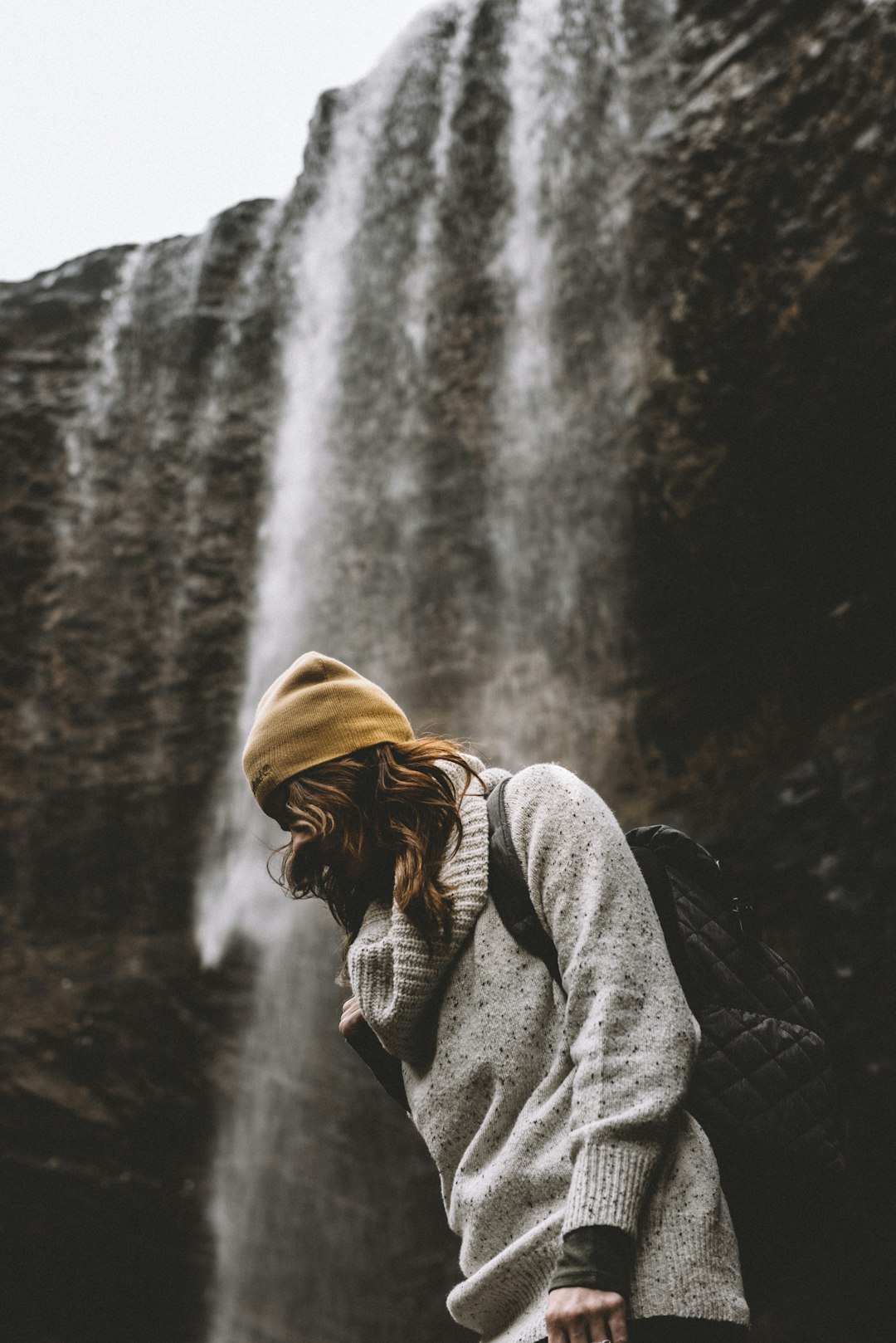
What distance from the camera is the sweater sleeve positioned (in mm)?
1096

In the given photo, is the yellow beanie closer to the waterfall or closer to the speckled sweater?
the speckled sweater

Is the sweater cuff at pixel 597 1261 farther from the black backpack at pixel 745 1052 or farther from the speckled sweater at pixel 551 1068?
the black backpack at pixel 745 1052

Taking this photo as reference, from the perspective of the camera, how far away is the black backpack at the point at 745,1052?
3.70 ft

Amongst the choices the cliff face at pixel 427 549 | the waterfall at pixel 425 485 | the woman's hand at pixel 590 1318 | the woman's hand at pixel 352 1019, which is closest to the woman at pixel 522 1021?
the woman's hand at pixel 590 1318

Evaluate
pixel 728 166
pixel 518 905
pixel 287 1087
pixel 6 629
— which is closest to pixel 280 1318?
pixel 287 1087

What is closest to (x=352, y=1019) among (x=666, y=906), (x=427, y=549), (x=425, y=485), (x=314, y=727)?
(x=314, y=727)

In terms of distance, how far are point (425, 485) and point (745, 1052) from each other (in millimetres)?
6120

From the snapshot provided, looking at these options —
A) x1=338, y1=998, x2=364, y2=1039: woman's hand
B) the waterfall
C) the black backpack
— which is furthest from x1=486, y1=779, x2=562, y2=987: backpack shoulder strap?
the waterfall

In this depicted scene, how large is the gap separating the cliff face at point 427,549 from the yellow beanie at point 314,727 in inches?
130

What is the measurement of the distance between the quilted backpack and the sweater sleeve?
0.04 metres

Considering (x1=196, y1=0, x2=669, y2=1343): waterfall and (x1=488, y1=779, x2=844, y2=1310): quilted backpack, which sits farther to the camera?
(x1=196, y1=0, x2=669, y2=1343): waterfall

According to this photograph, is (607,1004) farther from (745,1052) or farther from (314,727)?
(314,727)

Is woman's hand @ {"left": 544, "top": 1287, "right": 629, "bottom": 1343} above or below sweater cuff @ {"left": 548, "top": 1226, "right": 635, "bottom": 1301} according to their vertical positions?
below

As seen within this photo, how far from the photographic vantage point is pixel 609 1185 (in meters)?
1.08
